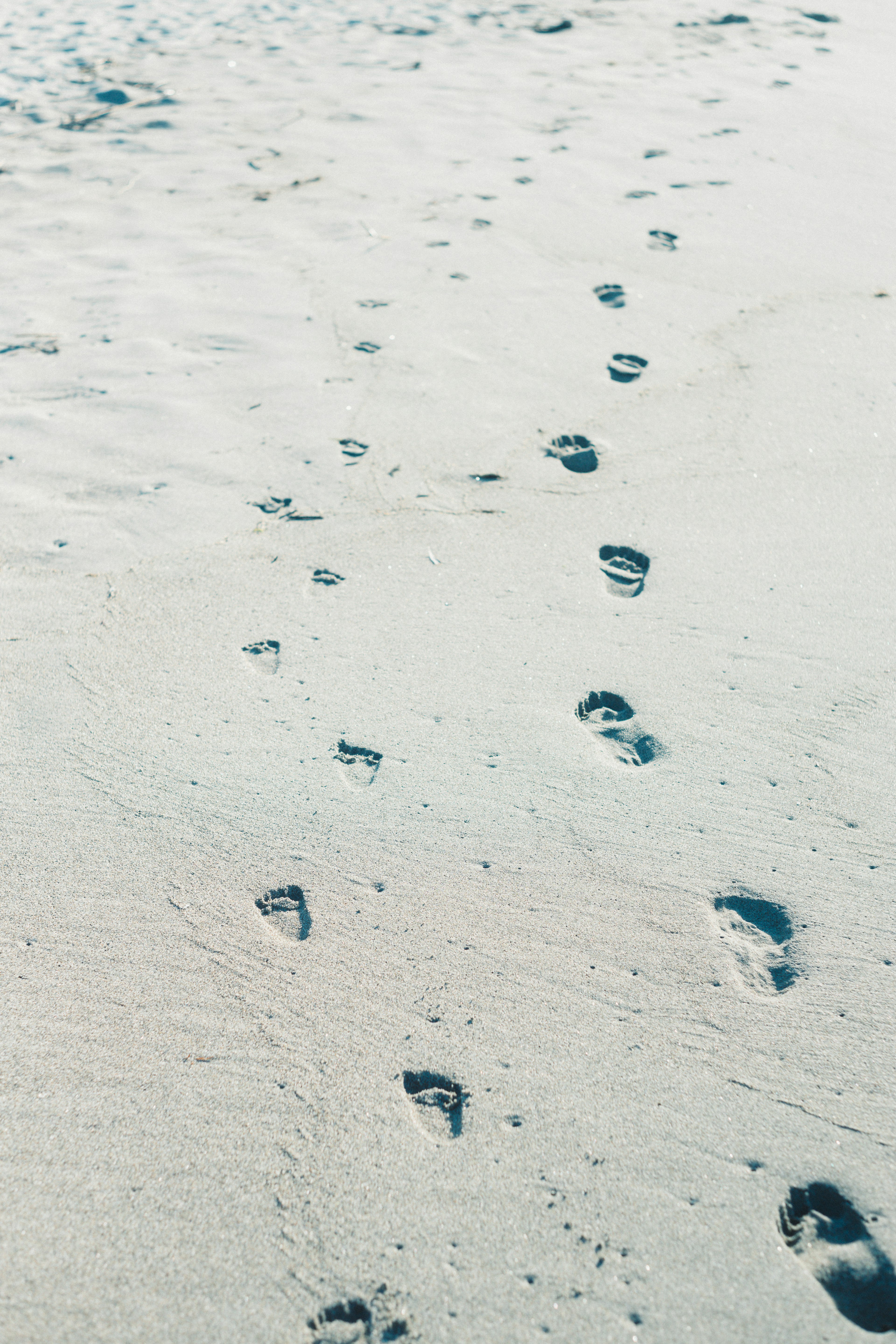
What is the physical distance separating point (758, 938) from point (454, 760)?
0.70 meters

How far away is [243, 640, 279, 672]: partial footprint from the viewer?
216cm

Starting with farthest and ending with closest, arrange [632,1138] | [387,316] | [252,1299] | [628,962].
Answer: [387,316]
[628,962]
[632,1138]
[252,1299]

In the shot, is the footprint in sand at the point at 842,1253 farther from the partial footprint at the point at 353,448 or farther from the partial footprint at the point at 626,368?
the partial footprint at the point at 626,368

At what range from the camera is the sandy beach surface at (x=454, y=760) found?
129cm

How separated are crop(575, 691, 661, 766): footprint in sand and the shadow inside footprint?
1.09 meters

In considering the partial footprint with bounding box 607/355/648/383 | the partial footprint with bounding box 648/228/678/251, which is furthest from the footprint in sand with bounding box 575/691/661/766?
the partial footprint with bounding box 648/228/678/251

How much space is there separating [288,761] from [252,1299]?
990 millimetres

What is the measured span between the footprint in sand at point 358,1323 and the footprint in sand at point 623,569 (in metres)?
1.59

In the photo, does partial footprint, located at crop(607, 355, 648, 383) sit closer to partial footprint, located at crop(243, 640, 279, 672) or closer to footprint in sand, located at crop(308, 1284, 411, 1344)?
partial footprint, located at crop(243, 640, 279, 672)

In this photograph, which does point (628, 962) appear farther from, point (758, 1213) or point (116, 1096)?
point (116, 1096)

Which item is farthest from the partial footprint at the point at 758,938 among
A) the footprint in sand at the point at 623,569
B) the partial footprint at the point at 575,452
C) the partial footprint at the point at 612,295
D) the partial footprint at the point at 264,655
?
the partial footprint at the point at 612,295

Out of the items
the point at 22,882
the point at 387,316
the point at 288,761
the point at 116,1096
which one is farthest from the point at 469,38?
the point at 116,1096

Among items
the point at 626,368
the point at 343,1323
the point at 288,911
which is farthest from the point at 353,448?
the point at 343,1323

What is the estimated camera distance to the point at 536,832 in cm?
182
